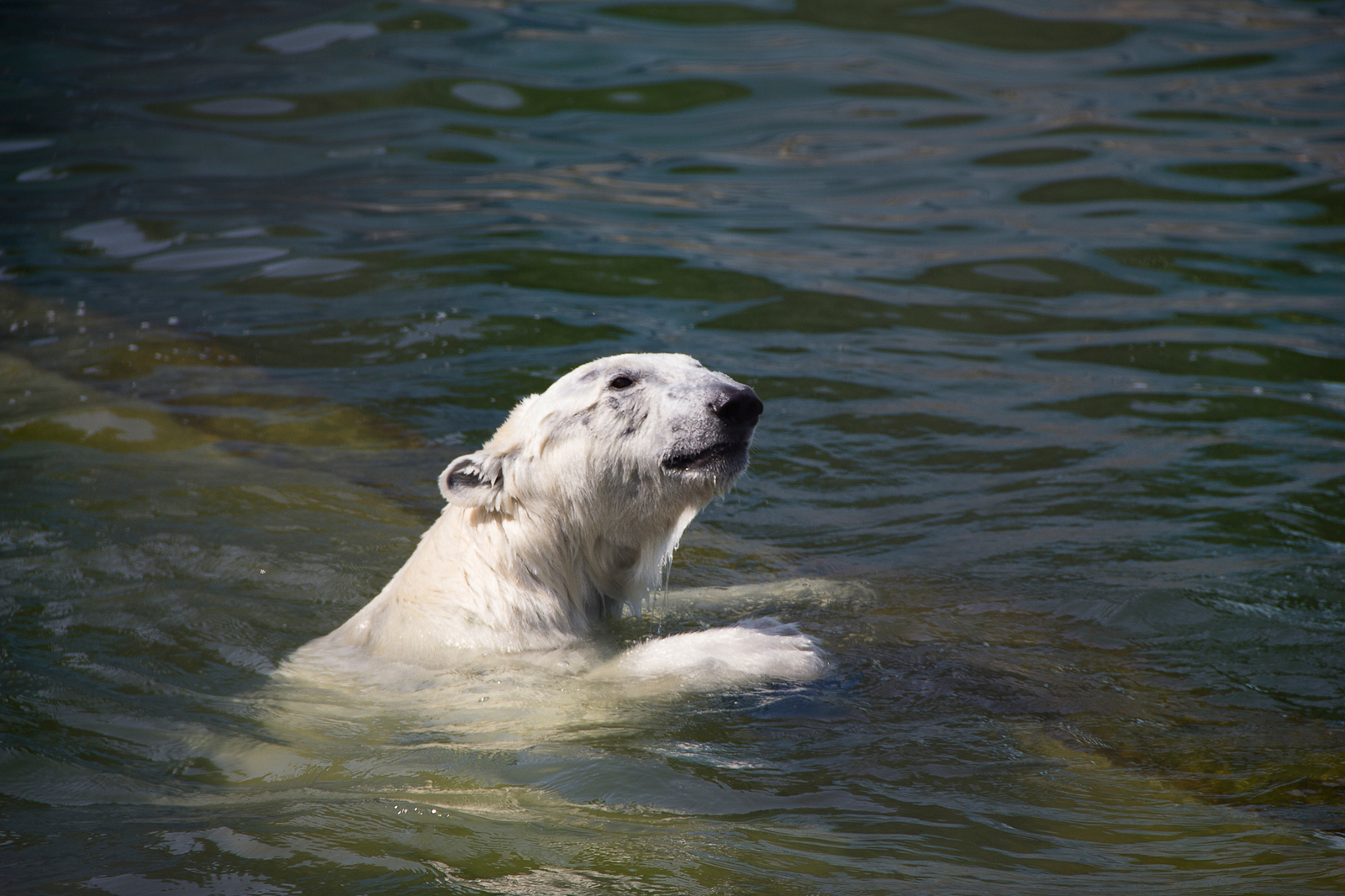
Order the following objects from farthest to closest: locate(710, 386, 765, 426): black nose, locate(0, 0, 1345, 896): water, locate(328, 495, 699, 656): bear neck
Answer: locate(328, 495, 699, 656): bear neck
locate(710, 386, 765, 426): black nose
locate(0, 0, 1345, 896): water

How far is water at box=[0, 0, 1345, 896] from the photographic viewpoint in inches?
144

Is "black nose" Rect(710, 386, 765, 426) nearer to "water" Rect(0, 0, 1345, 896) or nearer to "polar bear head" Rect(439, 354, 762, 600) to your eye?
"polar bear head" Rect(439, 354, 762, 600)

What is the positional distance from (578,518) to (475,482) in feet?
1.57

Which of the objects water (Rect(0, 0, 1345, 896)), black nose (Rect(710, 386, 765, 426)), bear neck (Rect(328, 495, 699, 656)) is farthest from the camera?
bear neck (Rect(328, 495, 699, 656))

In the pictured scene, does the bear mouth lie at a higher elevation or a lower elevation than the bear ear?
higher

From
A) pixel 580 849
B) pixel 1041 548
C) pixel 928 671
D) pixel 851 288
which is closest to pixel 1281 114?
pixel 851 288

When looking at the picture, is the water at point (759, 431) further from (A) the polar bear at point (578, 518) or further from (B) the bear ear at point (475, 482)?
(B) the bear ear at point (475, 482)

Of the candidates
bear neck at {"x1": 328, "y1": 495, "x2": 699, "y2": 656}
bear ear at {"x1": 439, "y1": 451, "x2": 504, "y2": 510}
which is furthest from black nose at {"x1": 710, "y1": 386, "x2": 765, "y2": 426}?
bear ear at {"x1": 439, "y1": 451, "x2": 504, "y2": 510}

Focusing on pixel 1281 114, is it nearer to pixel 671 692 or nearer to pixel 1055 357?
pixel 1055 357

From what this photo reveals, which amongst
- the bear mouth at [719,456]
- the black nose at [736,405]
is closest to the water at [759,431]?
the bear mouth at [719,456]

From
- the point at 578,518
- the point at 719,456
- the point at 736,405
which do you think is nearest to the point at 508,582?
the point at 578,518

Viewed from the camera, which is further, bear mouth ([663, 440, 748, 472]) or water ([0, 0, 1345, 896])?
bear mouth ([663, 440, 748, 472])

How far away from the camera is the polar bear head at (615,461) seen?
458cm

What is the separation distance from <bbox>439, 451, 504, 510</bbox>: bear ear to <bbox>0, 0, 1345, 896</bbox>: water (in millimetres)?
671
